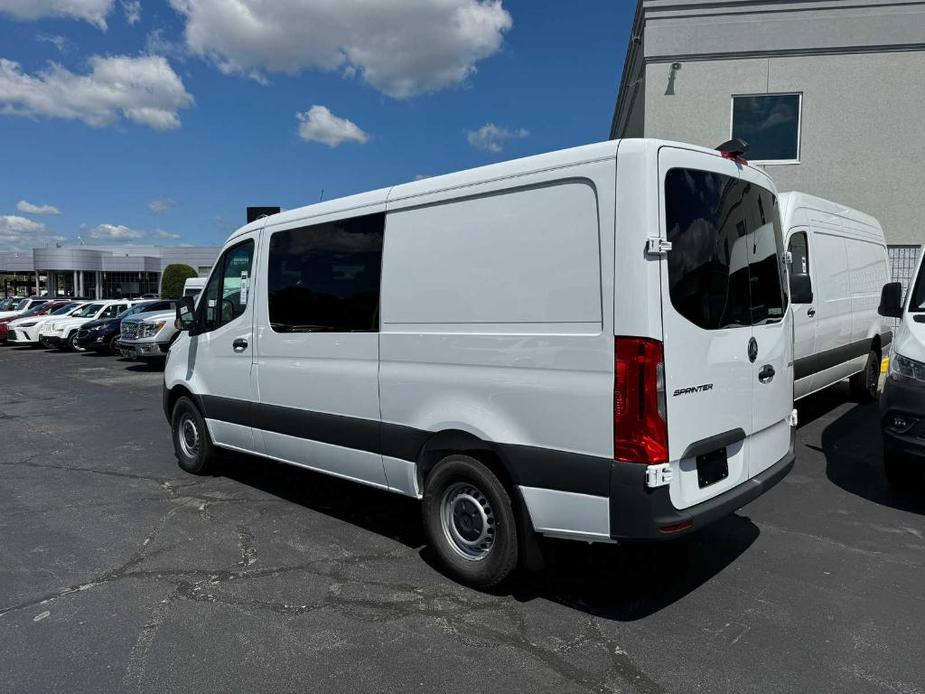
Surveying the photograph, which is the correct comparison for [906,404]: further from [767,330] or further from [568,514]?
[568,514]

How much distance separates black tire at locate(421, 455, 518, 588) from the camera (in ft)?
12.0

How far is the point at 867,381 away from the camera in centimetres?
971

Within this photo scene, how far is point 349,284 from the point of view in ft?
15.1

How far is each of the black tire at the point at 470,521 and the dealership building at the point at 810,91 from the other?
12.6 metres

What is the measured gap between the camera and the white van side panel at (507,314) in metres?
3.26

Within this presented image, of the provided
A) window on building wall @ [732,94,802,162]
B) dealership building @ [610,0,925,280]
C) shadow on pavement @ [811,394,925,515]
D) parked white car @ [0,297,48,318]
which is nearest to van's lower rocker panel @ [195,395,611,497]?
shadow on pavement @ [811,394,925,515]

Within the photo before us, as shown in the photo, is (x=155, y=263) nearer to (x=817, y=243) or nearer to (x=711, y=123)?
(x=711, y=123)

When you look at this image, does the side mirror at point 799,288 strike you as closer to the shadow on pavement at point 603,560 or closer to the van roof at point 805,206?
the shadow on pavement at point 603,560

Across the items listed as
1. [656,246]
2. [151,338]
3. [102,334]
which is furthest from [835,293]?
[102,334]

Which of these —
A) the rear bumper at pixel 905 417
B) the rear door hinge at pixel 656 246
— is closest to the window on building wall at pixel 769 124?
the rear bumper at pixel 905 417

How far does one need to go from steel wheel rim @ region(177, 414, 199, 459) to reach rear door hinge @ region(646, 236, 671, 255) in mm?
4879

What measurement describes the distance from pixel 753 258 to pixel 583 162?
4.34ft

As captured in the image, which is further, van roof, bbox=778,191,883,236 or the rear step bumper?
van roof, bbox=778,191,883,236

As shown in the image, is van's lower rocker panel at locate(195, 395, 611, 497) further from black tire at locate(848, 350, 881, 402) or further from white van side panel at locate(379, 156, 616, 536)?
black tire at locate(848, 350, 881, 402)
